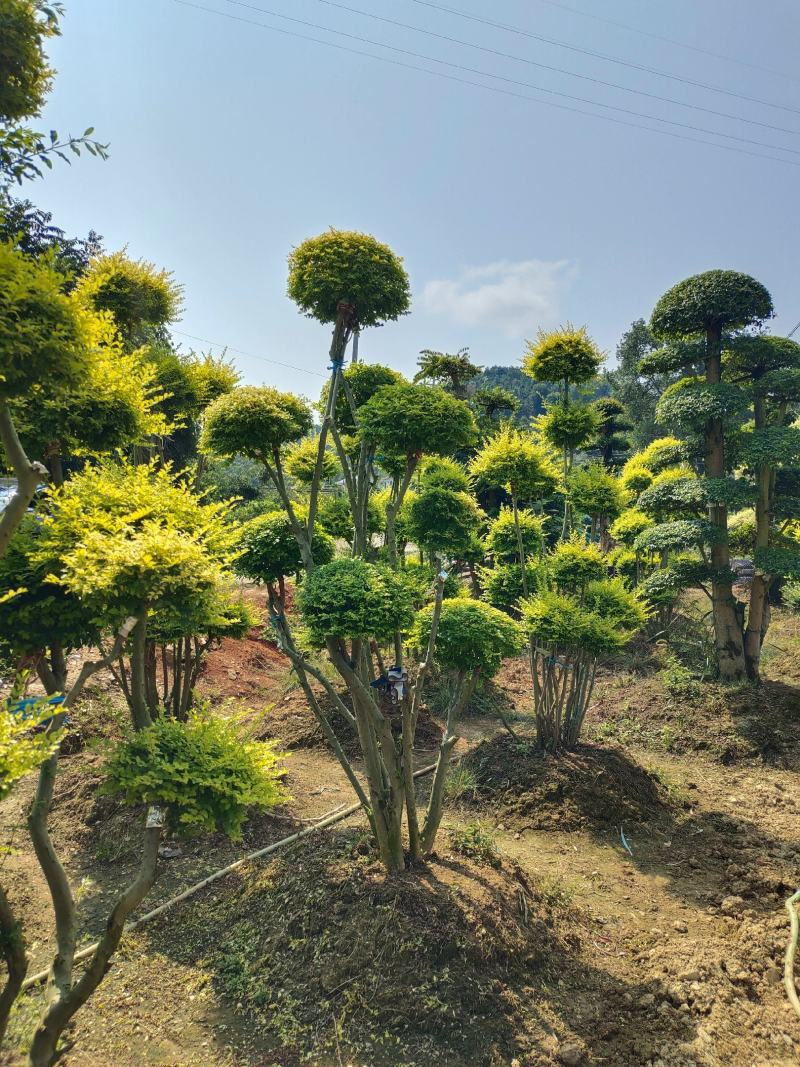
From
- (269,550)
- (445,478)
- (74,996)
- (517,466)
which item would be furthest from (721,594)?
(74,996)

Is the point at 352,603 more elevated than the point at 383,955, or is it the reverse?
the point at 352,603

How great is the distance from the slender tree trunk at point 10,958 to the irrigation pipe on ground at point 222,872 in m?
0.80

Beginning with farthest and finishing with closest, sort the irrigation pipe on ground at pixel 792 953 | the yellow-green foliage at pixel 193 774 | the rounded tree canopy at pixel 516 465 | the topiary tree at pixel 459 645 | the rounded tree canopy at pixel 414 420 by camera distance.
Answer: the rounded tree canopy at pixel 516 465
the topiary tree at pixel 459 645
the rounded tree canopy at pixel 414 420
the irrigation pipe on ground at pixel 792 953
the yellow-green foliage at pixel 193 774

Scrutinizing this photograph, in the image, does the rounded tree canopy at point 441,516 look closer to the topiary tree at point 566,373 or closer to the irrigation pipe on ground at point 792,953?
the topiary tree at point 566,373

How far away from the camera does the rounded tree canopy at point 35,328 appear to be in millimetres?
2004

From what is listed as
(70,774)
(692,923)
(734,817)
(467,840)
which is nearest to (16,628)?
(467,840)

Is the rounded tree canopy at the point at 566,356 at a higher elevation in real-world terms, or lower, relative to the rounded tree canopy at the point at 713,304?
lower

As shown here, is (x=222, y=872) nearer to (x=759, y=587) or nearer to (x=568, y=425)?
(x=568, y=425)

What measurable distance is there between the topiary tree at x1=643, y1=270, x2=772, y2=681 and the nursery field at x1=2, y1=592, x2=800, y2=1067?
2021 millimetres

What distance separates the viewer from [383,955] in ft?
10.7

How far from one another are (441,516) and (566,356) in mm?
2148

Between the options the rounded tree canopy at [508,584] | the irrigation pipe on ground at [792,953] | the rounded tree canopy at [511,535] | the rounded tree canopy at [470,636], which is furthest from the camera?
the rounded tree canopy at [511,535]

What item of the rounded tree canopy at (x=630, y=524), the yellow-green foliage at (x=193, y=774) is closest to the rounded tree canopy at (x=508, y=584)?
the yellow-green foliage at (x=193, y=774)

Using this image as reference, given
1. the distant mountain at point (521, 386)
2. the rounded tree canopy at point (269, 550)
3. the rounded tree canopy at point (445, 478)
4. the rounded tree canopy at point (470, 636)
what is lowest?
the rounded tree canopy at point (470, 636)
